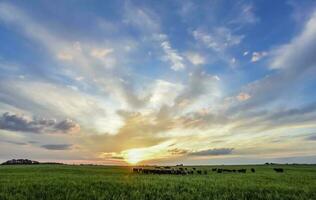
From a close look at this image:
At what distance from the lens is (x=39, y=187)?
78.6ft

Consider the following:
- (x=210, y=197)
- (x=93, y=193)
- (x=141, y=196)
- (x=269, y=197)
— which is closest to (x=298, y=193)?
(x=269, y=197)

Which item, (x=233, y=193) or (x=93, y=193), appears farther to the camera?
(x=233, y=193)

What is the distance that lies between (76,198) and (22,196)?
3.87 metres

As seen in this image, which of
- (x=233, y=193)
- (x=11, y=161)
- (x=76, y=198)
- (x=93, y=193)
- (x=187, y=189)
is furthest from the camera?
(x=11, y=161)

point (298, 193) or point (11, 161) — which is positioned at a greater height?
point (11, 161)

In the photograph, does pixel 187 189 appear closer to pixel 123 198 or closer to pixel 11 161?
pixel 123 198

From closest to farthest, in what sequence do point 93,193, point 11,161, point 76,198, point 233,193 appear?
point 76,198 → point 93,193 → point 233,193 → point 11,161

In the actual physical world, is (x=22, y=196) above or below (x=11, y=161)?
below

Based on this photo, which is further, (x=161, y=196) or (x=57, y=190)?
(x=57, y=190)

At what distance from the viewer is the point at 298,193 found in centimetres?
2417

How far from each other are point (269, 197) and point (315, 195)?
4.62 metres

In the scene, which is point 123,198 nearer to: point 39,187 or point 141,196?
point 141,196

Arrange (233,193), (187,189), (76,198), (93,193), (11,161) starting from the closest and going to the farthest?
(76,198) → (93,193) → (233,193) → (187,189) → (11,161)

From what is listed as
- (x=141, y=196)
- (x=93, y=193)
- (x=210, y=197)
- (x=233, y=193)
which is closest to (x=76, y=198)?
(x=93, y=193)
